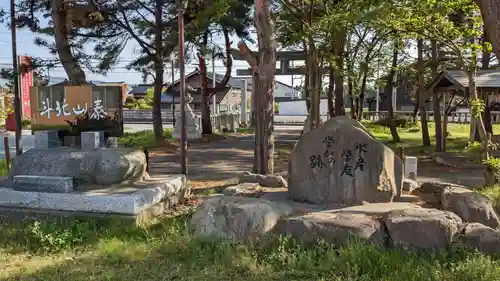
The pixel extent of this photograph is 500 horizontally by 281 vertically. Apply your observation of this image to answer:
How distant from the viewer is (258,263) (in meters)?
4.78

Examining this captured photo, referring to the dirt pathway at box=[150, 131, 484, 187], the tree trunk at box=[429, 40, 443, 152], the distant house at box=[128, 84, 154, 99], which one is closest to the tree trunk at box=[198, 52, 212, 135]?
the dirt pathway at box=[150, 131, 484, 187]

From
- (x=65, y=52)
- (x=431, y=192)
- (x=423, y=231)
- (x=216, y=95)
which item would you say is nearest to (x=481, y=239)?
(x=423, y=231)

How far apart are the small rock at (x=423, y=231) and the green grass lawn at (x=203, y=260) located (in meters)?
0.15

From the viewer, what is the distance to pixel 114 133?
28.5ft

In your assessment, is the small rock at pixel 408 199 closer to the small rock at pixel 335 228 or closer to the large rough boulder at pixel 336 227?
the large rough boulder at pixel 336 227

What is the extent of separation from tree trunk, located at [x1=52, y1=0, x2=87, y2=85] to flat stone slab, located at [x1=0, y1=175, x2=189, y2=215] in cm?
826

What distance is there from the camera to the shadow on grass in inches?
171

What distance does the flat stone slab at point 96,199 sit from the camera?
6406 mm

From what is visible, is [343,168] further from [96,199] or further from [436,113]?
[436,113]

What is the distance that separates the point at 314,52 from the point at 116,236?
30.5ft

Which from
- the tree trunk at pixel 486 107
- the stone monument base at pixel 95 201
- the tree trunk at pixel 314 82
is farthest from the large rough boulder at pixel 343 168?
the tree trunk at pixel 314 82

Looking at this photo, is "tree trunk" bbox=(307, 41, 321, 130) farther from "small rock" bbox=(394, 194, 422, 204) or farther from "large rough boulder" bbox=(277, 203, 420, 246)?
"large rough boulder" bbox=(277, 203, 420, 246)

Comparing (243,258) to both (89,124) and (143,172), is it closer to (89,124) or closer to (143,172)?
(143,172)

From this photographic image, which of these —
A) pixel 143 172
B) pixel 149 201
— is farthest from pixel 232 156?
pixel 149 201
